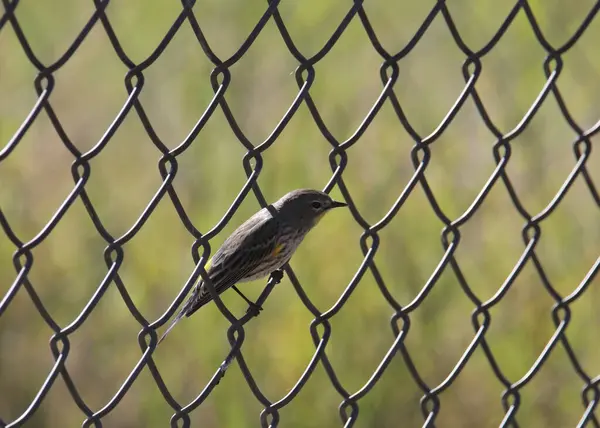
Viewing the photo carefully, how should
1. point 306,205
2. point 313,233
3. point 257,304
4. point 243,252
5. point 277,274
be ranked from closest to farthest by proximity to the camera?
point 257,304, point 277,274, point 243,252, point 306,205, point 313,233

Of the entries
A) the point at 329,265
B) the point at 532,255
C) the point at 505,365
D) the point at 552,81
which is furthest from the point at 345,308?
the point at 552,81

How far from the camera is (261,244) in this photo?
10.7ft

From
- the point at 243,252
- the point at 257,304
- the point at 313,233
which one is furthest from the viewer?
the point at 313,233

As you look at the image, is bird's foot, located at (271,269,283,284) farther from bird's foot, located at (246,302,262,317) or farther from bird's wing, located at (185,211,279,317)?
bird's foot, located at (246,302,262,317)

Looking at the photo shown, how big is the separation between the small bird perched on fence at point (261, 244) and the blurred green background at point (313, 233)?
819 mm

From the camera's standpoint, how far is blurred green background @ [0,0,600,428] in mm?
4125

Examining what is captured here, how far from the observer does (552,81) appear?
284cm

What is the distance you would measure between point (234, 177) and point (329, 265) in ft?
2.38

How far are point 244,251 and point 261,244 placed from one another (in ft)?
0.21

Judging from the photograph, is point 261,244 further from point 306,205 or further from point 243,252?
point 306,205

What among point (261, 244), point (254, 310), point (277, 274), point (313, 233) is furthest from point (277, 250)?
point (313, 233)

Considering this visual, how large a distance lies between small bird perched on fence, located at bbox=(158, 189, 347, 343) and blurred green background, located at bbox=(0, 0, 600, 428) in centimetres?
82

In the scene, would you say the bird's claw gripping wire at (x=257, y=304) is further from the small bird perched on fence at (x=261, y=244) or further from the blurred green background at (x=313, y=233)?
the blurred green background at (x=313, y=233)

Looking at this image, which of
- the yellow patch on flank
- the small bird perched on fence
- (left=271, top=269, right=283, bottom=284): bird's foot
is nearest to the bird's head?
the small bird perched on fence
